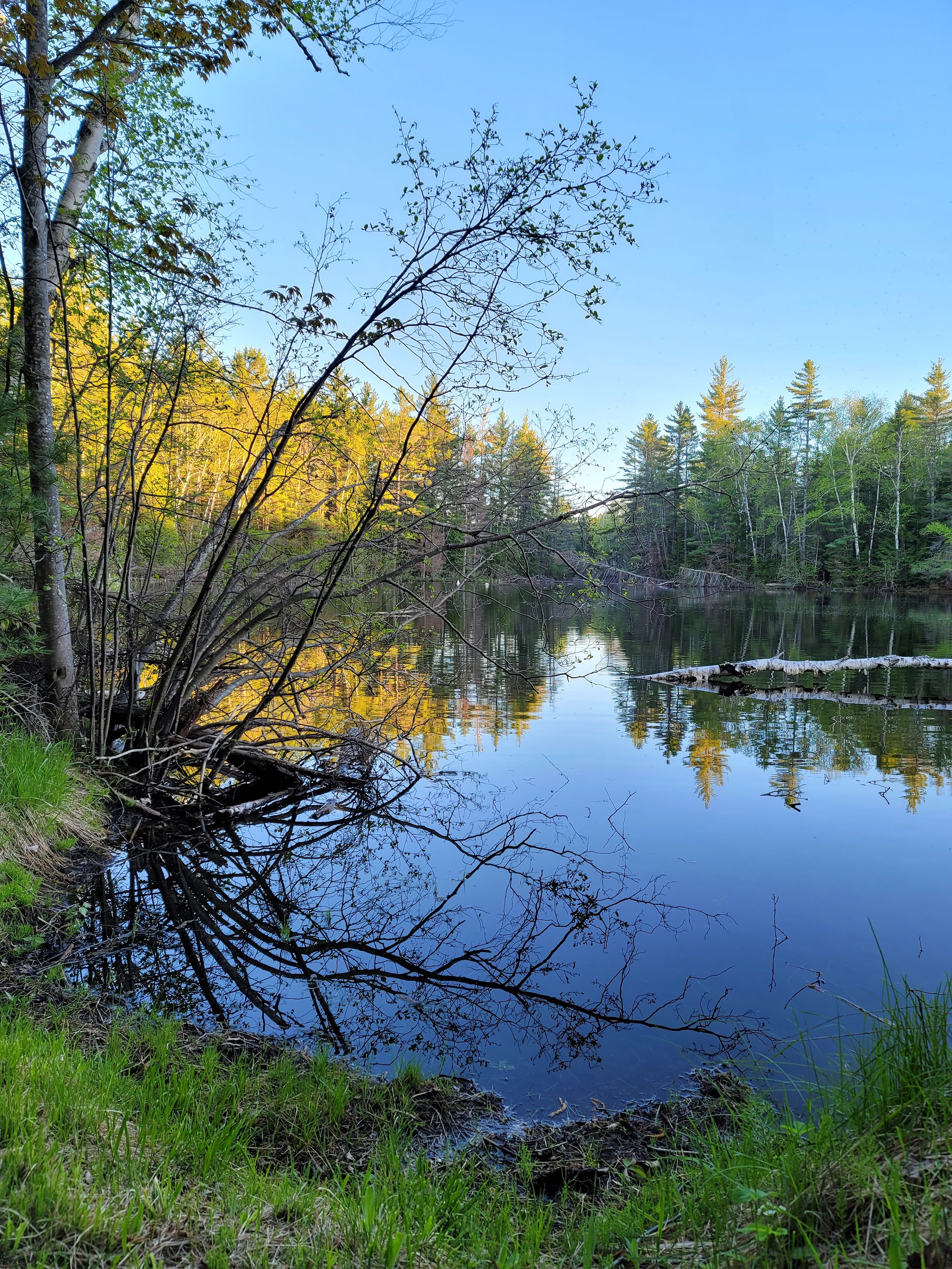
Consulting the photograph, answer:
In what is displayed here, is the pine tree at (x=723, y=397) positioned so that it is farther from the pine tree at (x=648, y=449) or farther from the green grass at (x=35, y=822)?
the green grass at (x=35, y=822)

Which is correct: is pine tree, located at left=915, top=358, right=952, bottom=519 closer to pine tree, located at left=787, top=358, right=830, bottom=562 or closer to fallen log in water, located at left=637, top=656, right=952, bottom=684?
pine tree, located at left=787, top=358, right=830, bottom=562

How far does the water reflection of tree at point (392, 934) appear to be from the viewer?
4.20 metres

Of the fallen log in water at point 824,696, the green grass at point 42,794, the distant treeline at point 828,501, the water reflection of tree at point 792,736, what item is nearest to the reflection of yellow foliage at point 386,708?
the green grass at point 42,794

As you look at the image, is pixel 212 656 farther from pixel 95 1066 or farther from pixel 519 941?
pixel 95 1066

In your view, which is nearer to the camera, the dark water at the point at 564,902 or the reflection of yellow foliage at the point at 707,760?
the dark water at the point at 564,902

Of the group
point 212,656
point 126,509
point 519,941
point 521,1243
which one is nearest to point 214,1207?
point 521,1243

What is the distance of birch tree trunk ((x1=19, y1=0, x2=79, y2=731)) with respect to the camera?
19.2 ft

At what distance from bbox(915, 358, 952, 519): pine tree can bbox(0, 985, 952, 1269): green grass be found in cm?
5316

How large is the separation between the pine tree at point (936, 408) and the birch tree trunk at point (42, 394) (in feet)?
169

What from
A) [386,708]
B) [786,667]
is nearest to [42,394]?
[386,708]

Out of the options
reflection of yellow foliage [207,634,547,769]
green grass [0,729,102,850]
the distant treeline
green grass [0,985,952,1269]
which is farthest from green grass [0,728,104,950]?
the distant treeline

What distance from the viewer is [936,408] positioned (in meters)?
49.7

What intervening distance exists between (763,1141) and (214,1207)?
178cm

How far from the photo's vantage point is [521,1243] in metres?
2.23
